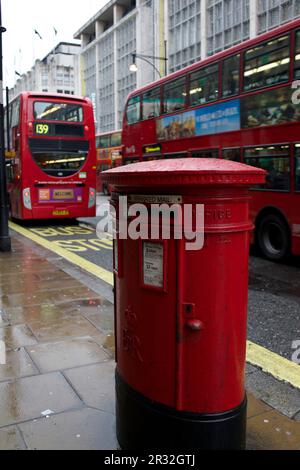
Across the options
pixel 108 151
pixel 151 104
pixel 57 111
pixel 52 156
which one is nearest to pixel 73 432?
pixel 151 104

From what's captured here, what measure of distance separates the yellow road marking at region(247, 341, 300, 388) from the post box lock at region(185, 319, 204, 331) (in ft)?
5.33

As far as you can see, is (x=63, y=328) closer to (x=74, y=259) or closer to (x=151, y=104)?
(x=74, y=259)

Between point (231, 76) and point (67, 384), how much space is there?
7.48m

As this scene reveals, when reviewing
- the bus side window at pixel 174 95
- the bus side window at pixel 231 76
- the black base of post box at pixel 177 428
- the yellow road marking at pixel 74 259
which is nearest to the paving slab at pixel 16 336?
the black base of post box at pixel 177 428

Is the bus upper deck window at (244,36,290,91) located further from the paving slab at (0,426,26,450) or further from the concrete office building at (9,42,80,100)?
the concrete office building at (9,42,80,100)

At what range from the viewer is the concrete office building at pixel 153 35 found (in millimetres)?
32500

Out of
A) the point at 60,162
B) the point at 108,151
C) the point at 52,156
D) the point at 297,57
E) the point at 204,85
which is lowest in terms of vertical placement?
the point at 60,162

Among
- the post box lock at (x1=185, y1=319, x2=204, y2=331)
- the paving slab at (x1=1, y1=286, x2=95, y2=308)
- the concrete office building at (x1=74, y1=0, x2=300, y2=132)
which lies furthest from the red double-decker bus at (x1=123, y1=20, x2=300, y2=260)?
the concrete office building at (x1=74, y1=0, x2=300, y2=132)

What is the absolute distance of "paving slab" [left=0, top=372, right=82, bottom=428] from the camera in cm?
287

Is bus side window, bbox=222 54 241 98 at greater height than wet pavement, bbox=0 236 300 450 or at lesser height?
greater

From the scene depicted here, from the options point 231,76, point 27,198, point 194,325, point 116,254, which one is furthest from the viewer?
point 27,198

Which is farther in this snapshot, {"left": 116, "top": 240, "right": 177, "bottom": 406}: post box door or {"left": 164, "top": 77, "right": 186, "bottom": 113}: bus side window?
{"left": 164, "top": 77, "right": 186, "bottom": 113}: bus side window

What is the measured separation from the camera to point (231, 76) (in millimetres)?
9062

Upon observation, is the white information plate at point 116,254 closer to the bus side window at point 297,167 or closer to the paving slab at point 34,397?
the paving slab at point 34,397
